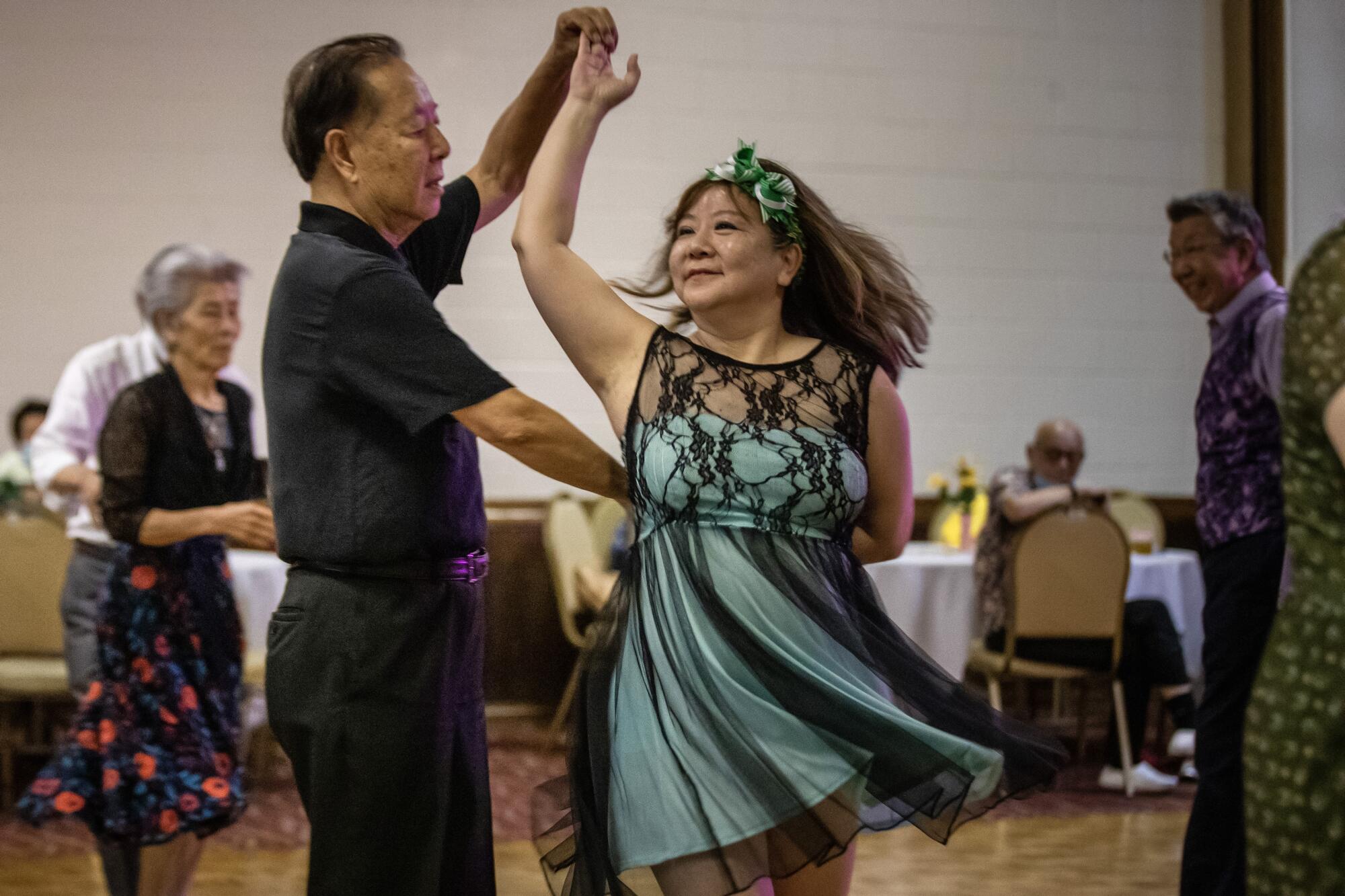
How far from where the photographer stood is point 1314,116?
6.11m

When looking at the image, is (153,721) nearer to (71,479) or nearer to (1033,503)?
(71,479)

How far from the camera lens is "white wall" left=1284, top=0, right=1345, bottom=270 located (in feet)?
18.9

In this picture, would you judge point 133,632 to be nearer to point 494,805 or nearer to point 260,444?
A: point 494,805

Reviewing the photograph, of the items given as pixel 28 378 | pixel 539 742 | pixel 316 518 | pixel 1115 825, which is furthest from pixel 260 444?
pixel 316 518

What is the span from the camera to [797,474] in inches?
69.5

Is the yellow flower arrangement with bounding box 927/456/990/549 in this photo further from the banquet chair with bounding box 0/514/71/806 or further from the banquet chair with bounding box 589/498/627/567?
the banquet chair with bounding box 0/514/71/806

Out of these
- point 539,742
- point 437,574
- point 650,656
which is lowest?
point 539,742

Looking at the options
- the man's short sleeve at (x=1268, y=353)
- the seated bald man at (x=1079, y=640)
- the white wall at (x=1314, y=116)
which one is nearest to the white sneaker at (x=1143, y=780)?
the seated bald man at (x=1079, y=640)

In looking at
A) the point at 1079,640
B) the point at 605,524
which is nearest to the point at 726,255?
the point at 1079,640

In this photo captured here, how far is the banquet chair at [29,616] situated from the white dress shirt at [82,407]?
724 millimetres

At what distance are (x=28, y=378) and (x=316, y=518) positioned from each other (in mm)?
4821

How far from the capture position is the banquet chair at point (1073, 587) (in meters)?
4.68

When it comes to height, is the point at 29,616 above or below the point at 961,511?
below

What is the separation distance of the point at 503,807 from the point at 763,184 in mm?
3035
